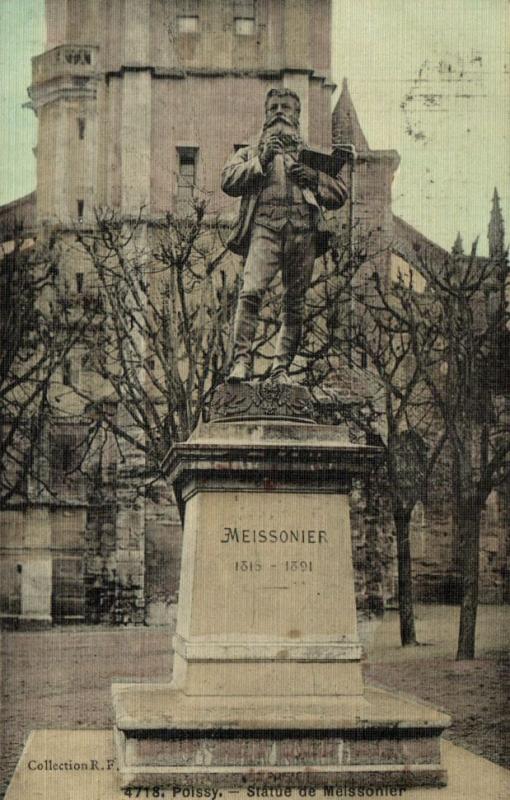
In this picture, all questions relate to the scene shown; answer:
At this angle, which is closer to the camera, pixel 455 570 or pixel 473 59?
pixel 473 59

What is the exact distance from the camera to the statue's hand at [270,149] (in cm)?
923

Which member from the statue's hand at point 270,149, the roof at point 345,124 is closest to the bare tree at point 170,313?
the roof at point 345,124

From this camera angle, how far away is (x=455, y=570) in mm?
27562

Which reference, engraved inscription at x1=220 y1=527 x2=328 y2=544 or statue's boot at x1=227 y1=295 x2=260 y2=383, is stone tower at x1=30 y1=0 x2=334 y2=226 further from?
engraved inscription at x1=220 y1=527 x2=328 y2=544

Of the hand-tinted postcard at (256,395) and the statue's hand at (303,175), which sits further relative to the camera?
the statue's hand at (303,175)

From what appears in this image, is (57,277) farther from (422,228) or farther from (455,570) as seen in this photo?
(455,570)

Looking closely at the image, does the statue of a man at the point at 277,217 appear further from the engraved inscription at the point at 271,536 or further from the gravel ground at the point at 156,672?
the gravel ground at the point at 156,672

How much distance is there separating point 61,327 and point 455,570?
10.7 meters

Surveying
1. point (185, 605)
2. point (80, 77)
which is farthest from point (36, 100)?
point (185, 605)

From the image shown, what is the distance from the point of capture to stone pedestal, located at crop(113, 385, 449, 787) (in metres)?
8.06

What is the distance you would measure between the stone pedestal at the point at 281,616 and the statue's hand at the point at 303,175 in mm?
1850

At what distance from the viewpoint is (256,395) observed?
9133 millimetres

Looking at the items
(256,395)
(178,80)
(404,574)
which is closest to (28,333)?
(178,80)

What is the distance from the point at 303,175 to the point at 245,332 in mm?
1263
